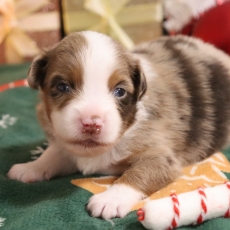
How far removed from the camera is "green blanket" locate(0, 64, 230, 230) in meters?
1.77

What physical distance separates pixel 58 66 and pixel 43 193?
71 centimetres

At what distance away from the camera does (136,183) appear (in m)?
2.07

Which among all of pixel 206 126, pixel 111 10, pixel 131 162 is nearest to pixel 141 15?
pixel 111 10

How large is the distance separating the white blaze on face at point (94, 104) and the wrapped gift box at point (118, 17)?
315cm

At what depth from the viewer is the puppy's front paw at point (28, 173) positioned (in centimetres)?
236

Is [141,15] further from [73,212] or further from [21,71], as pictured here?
[73,212]

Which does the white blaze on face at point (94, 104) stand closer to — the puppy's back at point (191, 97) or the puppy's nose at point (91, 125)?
the puppy's nose at point (91, 125)

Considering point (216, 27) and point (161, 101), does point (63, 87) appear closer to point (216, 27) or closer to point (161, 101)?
point (161, 101)

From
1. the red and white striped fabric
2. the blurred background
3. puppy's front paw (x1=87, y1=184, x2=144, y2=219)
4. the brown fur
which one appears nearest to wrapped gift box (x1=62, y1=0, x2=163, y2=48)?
the blurred background

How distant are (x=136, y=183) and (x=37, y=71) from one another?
85cm

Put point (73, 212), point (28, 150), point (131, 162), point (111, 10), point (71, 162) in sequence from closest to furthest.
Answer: point (73, 212)
point (131, 162)
point (71, 162)
point (28, 150)
point (111, 10)

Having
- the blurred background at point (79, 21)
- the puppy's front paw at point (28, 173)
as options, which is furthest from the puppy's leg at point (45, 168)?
the blurred background at point (79, 21)

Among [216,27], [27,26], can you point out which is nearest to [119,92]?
[216,27]

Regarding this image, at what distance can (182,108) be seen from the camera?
99.7 inches
